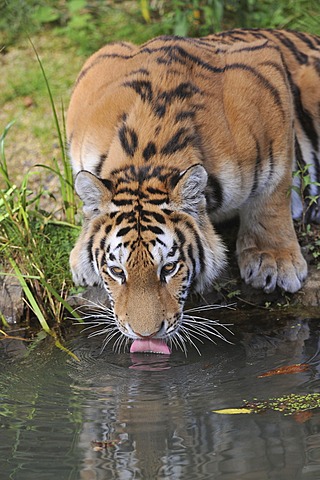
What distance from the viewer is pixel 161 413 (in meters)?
3.83

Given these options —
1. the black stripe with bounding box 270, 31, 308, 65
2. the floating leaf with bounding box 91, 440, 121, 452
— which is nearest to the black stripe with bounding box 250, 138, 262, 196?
the black stripe with bounding box 270, 31, 308, 65

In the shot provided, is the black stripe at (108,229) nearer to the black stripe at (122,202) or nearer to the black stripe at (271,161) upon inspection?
the black stripe at (122,202)

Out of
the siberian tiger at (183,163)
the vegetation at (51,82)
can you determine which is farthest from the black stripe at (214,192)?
the vegetation at (51,82)

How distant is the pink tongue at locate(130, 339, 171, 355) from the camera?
4.27 metres

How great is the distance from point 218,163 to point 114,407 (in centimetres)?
124

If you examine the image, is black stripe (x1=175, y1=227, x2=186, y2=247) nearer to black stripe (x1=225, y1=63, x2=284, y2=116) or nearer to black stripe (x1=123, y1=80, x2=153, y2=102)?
black stripe (x1=123, y1=80, x2=153, y2=102)

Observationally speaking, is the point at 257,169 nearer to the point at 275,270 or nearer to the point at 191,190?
the point at 275,270

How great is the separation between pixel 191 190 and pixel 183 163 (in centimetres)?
19

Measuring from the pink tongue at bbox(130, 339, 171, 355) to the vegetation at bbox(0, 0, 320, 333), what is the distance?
0.80 meters

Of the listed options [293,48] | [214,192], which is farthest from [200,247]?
[293,48]

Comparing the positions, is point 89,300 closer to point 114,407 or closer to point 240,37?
point 114,407

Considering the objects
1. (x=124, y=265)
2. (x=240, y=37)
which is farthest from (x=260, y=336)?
(x=240, y=37)

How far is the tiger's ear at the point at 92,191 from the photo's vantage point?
402cm

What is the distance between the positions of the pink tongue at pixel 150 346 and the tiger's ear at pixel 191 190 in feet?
1.97
